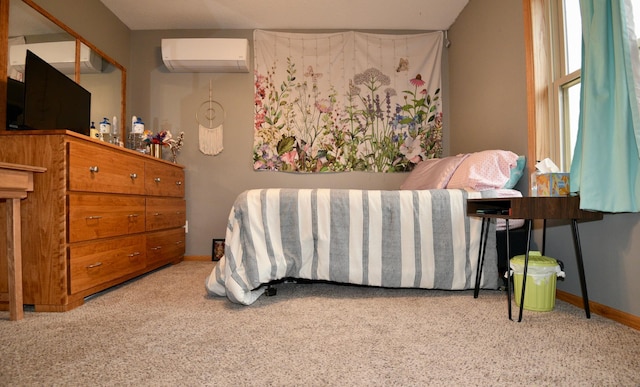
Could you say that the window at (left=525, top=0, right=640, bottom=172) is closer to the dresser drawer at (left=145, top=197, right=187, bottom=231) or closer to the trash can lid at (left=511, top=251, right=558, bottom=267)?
the trash can lid at (left=511, top=251, right=558, bottom=267)

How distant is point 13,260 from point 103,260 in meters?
0.47

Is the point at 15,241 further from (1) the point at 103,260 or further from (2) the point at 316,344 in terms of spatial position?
(2) the point at 316,344

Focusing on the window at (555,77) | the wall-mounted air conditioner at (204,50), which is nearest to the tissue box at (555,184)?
the window at (555,77)

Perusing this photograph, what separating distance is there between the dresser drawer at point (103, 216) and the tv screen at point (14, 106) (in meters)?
0.66

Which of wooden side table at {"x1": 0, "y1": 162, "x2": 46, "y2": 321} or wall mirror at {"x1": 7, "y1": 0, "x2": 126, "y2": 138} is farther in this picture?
wall mirror at {"x1": 7, "y1": 0, "x2": 126, "y2": 138}

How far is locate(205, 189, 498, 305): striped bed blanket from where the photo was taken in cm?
197

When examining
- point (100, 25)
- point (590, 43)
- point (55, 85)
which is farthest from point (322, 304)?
point (100, 25)

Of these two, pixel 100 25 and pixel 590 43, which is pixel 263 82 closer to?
pixel 100 25

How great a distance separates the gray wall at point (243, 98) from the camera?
2.50m

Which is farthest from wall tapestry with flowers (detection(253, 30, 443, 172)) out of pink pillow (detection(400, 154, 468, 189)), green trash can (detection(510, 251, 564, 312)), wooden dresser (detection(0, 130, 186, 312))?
green trash can (detection(510, 251, 564, 312))

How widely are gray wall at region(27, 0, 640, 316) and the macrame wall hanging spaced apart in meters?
0.06

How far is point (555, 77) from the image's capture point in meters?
2.11

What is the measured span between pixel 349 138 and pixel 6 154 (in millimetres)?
2622

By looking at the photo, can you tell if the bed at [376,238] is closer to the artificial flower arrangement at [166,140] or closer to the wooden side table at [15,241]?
the wooden side table at [15,241]
